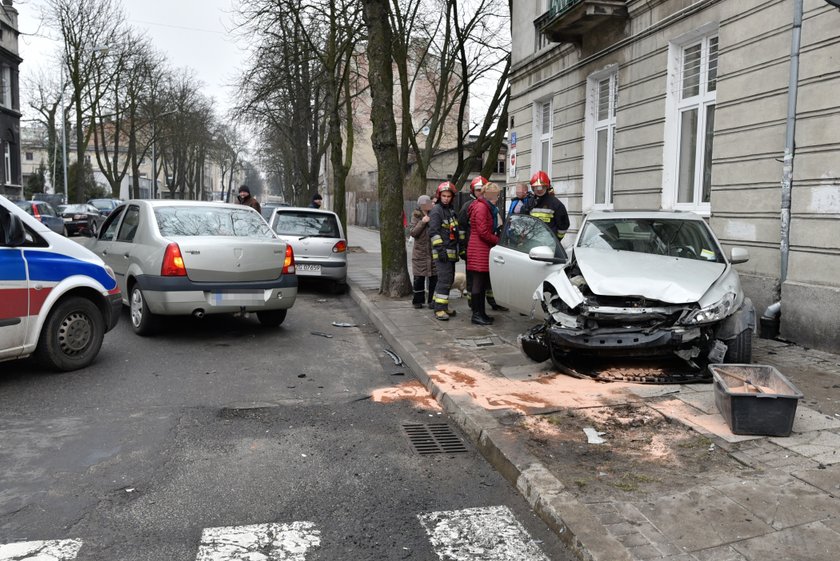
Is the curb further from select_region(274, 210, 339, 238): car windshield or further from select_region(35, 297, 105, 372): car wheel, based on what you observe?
select_region(274, 210, 339, 238): car windshield

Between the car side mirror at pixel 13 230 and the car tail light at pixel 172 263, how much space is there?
76.8 inches

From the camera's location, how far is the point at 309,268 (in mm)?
12875

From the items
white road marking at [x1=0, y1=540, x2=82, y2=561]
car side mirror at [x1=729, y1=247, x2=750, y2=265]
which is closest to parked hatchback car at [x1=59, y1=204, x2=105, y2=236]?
car side mirror at [x1=729, y1=247, x2=750, y2=265]

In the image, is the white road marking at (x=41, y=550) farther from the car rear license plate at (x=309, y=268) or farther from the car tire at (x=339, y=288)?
the car tire at (x=339, y=288)

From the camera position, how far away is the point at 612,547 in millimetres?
3180


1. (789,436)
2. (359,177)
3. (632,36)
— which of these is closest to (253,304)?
(789,436)

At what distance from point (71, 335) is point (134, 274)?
1764 millimetres

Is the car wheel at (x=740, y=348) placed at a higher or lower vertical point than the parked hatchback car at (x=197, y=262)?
lower

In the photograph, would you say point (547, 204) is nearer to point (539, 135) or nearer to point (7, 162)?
point (539, 135)

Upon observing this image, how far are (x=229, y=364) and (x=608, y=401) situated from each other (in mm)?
3884

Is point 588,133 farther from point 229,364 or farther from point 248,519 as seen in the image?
point 248,519

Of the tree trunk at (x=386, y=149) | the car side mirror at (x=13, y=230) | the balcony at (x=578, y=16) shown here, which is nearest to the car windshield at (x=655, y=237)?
the tree trunk at (x=386, y=149)

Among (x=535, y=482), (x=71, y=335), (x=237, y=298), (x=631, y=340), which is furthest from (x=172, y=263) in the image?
(x=535, y=482)

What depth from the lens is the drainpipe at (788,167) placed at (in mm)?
7711
